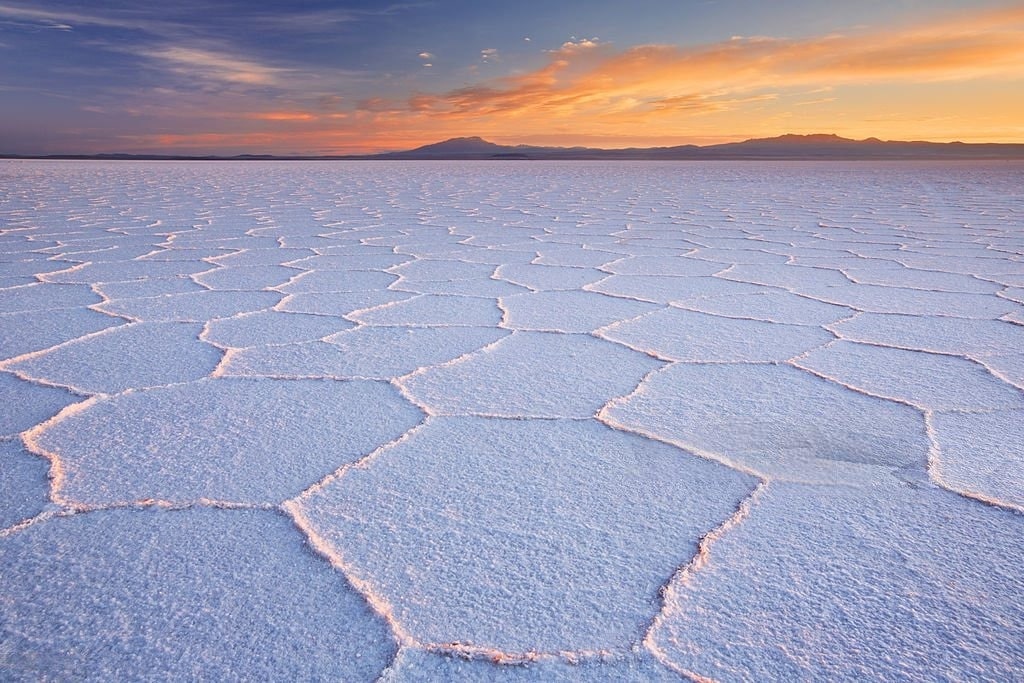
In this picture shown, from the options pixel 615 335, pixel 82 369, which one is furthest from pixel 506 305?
pixel 82 369

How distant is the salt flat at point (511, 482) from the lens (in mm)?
740

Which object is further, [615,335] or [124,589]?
[615,335]

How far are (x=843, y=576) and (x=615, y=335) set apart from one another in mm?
1068

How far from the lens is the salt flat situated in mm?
740

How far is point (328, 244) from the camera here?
370cm

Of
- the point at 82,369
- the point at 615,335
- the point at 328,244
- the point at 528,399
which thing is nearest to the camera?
the point at 528,399

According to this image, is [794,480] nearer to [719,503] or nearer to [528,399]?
[719,503]

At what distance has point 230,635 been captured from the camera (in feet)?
2.45

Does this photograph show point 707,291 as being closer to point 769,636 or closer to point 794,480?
point 794,480

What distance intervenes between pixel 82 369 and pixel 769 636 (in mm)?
1425

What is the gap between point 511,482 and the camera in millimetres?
1074

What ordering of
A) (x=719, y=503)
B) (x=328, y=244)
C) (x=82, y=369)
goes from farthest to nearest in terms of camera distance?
(x=328, y=244), (x=82, y=369), (x=719, y=503)

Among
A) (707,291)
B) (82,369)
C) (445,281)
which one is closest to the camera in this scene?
(82,369)

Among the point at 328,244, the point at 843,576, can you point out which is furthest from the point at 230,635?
the point at 328,244
